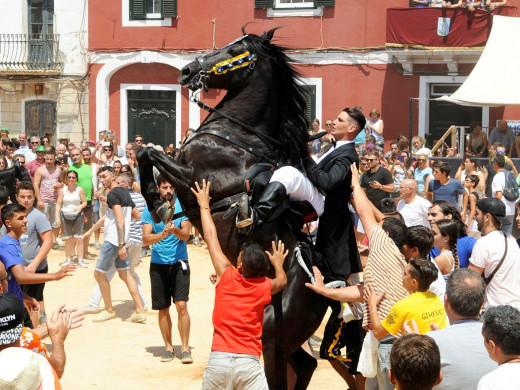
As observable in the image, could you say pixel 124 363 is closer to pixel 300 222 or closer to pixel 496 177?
pixel 300 222

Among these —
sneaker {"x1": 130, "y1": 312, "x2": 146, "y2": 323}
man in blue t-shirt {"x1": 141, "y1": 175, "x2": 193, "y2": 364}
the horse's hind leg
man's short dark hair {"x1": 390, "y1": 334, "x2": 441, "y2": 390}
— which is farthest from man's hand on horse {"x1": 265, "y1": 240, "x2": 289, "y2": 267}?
sneaker {"x1": 130, "y1": 312, "x2": 146, "y2": 323}

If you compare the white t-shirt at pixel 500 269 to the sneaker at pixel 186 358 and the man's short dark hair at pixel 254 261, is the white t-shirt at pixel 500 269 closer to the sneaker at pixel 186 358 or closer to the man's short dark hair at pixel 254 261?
the man's short dark hair at pixel 254 261

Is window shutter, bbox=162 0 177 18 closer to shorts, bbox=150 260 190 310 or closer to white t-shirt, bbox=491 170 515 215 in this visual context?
white t-shirt, bbox=491 170 515 215

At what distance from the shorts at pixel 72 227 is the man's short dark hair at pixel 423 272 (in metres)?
11.2

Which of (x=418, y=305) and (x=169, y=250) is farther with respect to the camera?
(x=169, y=250)

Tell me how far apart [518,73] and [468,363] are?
39.3 ft

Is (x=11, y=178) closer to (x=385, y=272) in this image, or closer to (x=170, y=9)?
(x=385, y=272)

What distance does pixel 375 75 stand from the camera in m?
23.7

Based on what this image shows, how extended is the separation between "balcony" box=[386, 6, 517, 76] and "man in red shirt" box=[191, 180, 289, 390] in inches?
677

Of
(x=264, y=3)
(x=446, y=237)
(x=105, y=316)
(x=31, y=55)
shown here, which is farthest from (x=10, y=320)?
(x=31, y=55)

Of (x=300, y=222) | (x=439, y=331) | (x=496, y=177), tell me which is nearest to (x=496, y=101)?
(x=496, y=177)

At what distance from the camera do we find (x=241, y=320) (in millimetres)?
6199

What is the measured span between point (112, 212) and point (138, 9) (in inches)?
551

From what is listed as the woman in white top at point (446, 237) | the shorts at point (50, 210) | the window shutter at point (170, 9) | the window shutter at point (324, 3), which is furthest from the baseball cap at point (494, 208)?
the window shutter at point (170, 9)
